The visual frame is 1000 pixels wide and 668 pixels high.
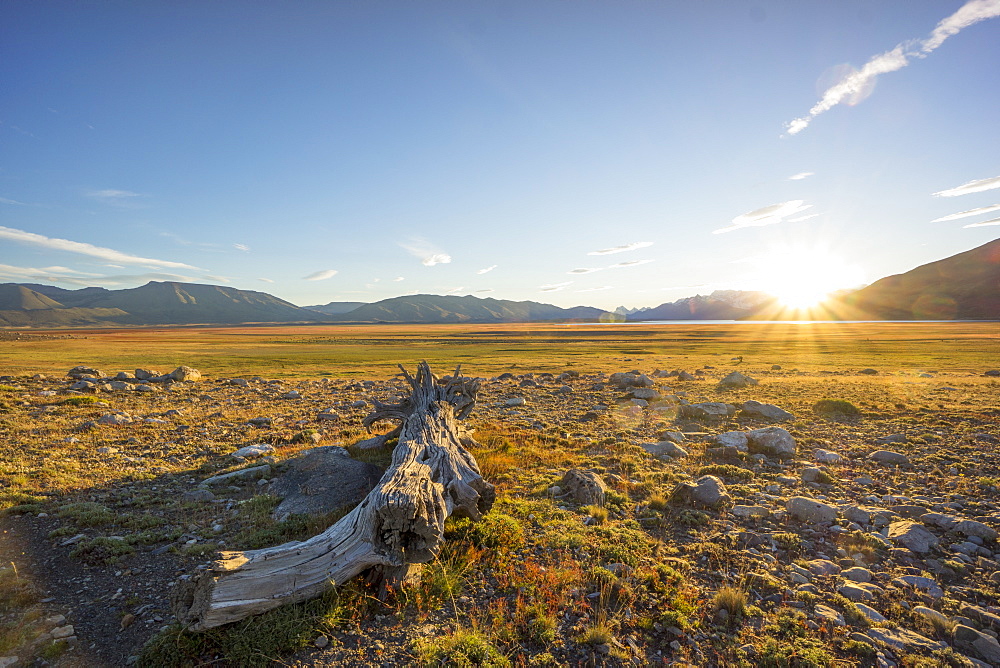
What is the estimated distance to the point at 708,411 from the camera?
58.8 ft

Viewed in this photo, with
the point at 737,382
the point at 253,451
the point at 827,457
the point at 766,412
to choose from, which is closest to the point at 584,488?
the point at 827,457

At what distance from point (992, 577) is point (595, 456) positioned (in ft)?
26.2

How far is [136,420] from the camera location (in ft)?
52.4

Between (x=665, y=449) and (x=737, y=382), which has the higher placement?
(x=665, y=449)

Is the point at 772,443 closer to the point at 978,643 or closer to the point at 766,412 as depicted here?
the point at 766,412

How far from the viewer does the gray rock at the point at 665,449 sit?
12603 millimetres

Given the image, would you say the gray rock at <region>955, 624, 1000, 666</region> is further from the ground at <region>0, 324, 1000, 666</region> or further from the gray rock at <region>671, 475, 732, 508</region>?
the gray rock at <region>671, 475, 732, 508</region>

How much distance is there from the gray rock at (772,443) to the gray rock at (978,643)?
25.6 ft

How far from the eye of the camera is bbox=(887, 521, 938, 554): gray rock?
704cm

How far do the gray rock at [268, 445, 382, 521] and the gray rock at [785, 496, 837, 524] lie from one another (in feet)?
30.2

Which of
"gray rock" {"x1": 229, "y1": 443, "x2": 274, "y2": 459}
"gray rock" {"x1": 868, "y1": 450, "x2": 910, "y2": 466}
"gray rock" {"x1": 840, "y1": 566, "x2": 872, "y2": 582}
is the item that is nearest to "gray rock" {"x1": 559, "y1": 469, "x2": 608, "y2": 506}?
"gray rock" {"x1": 840, "y1": 566, "x2": 872, "y2": 582}

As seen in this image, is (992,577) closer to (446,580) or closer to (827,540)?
(827,540)

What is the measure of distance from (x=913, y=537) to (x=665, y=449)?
6035mm

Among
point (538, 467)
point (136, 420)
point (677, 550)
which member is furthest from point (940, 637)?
point (136, 420)
